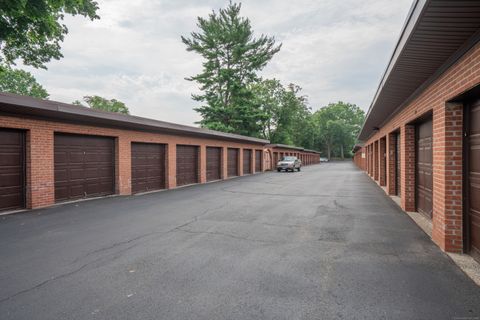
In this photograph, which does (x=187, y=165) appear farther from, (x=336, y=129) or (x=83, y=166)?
(x=336, y=129)

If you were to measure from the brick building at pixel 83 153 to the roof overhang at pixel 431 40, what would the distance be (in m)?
8.52

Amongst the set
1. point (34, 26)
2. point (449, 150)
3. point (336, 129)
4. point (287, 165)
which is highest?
point (336, 129)

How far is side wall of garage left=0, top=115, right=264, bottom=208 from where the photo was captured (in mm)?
7844

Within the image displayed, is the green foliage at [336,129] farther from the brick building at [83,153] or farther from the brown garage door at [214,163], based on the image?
the brick building at [83,153]

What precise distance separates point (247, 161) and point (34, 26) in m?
16.9

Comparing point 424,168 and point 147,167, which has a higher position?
point 424,168

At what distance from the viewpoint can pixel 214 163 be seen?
711 inches

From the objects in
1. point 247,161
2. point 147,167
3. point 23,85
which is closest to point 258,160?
point 247,161

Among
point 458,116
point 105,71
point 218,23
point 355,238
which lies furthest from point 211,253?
point 218,23

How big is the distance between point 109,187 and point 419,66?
35.7 feet

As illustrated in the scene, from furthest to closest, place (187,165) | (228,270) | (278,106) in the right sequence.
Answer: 1. (278,106)
2. (187,165)
3. (228,270)

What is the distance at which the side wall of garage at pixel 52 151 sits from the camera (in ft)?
25.7

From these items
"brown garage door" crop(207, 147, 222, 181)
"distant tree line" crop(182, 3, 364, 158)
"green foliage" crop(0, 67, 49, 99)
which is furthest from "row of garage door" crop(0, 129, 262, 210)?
"green foliage" crop(0, 67, 49, 99)

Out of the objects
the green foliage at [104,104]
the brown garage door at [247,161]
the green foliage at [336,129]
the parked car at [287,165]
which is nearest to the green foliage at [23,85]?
the green foliage at [104,104]
